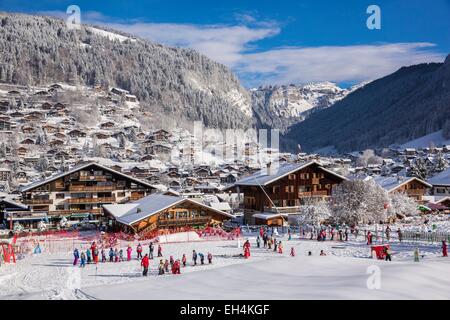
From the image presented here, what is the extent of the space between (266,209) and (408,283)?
119ft

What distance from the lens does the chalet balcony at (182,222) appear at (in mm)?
40250

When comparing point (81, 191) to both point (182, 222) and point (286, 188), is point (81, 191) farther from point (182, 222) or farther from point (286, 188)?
point (286, 188)

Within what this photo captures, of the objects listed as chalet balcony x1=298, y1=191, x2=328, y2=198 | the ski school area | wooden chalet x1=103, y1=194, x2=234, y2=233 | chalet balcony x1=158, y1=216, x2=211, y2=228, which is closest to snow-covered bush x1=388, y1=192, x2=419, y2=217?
chalet balcony x1=298, y1=191, x2=328, y2=198

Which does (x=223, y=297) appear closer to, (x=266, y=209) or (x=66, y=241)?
(x=66, y=241)

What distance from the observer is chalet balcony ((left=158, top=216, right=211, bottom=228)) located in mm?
40250

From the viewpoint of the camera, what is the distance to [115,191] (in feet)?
179

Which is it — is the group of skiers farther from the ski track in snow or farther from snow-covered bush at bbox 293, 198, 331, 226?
snow-covered bush at bbox 293, 198, 331, 226

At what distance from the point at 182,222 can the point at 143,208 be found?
151 inches

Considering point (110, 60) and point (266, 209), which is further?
point (110, 60)

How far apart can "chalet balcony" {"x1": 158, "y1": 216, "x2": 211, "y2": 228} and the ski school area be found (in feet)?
9.75

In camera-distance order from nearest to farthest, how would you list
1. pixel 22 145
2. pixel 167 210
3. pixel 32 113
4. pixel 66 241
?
pixel 66 241 < pixel 167 210 < pixel 22 145 < pixel 32 113

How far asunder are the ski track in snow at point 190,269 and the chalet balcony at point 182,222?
654 cm

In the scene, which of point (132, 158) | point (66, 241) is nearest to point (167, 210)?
point (66, 241)

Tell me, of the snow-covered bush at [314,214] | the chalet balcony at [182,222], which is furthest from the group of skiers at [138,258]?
the snow-covered bush at [314,214]
